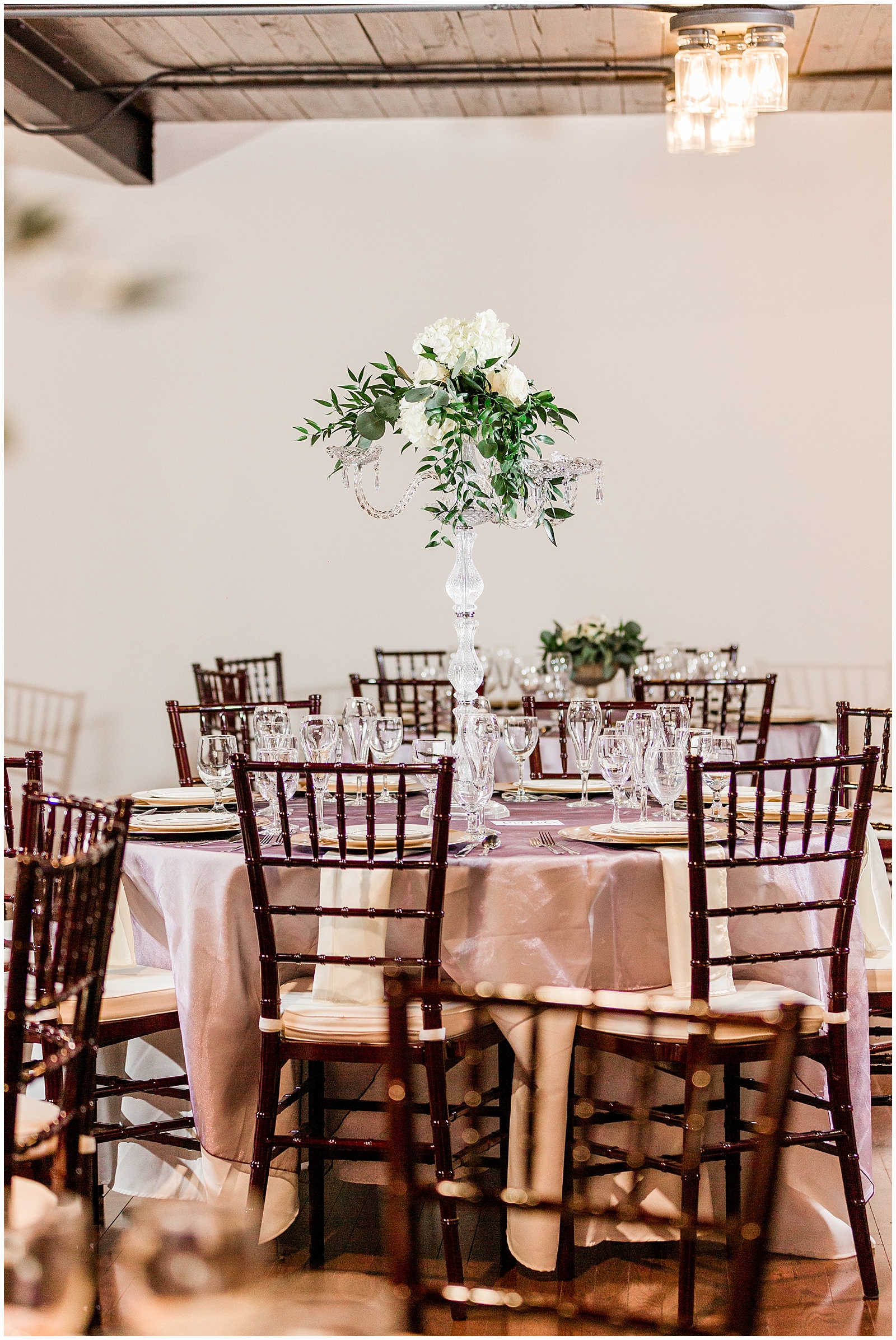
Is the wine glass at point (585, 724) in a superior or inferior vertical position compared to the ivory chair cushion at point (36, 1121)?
superior

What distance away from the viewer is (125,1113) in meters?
2.79

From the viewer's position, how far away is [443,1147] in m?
2.17

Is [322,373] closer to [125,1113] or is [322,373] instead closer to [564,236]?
[564,236]

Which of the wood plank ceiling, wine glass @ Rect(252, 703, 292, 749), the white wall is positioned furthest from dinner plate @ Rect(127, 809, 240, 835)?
the wood plank ceiling

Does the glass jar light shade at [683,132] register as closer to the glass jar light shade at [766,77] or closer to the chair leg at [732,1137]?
the glass jar light shade at [766,77]

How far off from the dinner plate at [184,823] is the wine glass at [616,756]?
2.59ft

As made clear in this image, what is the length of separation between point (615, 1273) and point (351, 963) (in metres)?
0.82

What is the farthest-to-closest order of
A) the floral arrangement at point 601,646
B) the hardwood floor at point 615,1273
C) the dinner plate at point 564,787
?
the floral arrangement at point 601,646
the dinner plate at point 564,787
the hardwood floor at point 615,1273

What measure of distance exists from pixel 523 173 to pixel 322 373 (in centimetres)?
137

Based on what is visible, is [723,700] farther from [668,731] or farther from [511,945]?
[511,945]

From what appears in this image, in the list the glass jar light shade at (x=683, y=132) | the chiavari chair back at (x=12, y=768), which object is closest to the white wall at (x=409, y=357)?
the glass jar light shade at (x=683, y=132)

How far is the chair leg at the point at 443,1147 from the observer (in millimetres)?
2104

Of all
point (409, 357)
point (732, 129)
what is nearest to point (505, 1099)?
point (732, 129)

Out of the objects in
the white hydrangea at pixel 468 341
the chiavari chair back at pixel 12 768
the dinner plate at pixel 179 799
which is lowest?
the dinner plate at pixel 179 799
